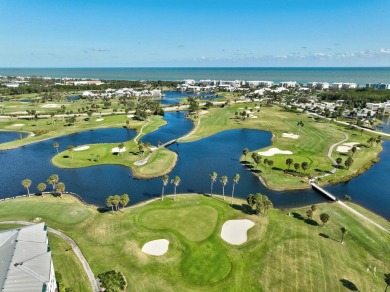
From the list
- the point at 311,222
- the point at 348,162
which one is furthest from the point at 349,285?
the point at 348,162

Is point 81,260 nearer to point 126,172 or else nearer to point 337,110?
point 126,172

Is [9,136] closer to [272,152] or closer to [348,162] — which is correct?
[272,152]

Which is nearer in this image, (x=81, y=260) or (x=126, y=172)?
(x=81, y=260)

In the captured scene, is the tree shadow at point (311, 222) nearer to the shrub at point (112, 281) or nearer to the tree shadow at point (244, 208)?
the tree shadow at point (244, 208)

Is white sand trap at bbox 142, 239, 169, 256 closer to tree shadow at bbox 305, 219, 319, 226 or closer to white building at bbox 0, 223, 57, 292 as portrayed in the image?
white building at bbox 0, 223, 57, 292

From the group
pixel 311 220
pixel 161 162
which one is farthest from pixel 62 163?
pixel 311 220
